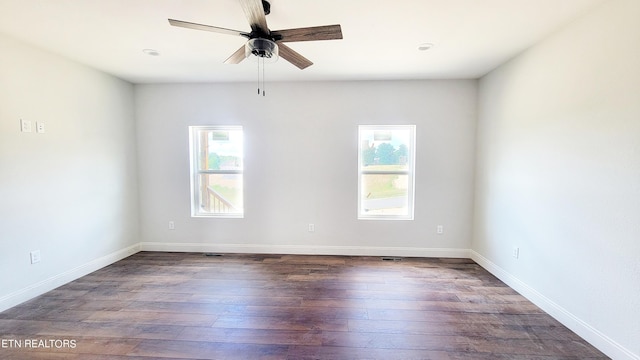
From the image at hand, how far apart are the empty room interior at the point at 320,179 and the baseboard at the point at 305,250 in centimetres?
Result: 2

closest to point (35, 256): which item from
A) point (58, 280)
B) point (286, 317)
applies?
point (58, 280)

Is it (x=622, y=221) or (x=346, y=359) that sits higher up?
(x=622, y=221)

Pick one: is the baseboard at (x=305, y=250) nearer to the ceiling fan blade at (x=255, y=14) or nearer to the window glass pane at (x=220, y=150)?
the window glass pane at (x=220, y=150)

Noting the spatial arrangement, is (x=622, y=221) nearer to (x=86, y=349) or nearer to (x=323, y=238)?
(x=323, y=238)

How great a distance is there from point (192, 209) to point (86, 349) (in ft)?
7.12

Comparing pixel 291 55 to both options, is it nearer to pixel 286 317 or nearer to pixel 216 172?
pixel 286 317

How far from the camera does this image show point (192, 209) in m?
3.85

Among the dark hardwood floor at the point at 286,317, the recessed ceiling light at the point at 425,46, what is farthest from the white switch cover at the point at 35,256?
the recessed ceiling light at the point at 425,46

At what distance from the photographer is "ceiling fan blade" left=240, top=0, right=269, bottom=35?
1.48 m

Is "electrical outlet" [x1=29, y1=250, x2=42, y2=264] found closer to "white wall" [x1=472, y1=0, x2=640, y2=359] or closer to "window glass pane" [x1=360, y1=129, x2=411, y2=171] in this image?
"window glass pane" [x1=360, y1=129, x2=411, y2=171]

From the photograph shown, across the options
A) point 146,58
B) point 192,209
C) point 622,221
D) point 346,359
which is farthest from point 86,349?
point 622,221

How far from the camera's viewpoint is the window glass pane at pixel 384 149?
12.2ft

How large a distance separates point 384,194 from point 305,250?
4.80 feet

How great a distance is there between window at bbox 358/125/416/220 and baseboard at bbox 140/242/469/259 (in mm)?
493
